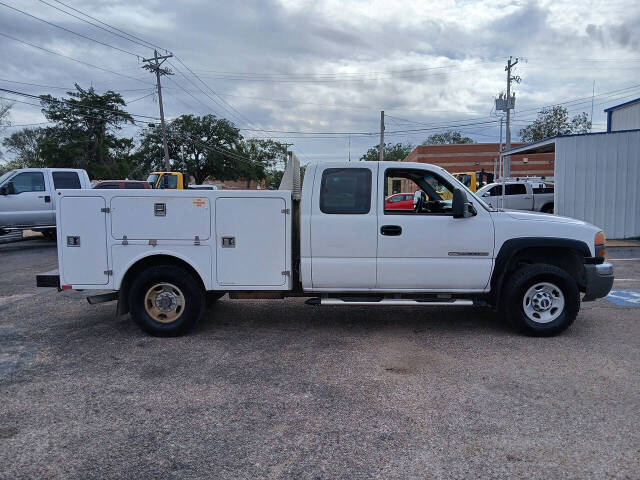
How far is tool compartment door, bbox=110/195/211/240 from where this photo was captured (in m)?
5.64

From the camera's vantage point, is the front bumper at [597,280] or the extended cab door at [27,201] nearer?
the front bumper at [597,280]

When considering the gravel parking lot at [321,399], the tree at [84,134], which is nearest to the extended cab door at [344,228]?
the gravel parking lot at [321,399]

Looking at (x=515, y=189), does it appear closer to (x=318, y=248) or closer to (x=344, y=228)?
(x=344, y=228)

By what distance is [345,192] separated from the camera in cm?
582

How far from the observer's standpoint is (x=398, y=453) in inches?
131

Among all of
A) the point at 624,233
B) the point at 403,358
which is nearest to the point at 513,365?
the point at 403,358

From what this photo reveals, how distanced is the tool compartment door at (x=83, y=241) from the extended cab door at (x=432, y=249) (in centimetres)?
320

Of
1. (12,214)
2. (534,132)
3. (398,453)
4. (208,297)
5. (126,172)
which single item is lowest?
(398,453)

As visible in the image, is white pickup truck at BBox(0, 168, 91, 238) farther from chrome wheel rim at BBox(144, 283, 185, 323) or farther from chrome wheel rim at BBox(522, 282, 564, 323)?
chrome wheel rim at BBox(522, 282, 564, 323)

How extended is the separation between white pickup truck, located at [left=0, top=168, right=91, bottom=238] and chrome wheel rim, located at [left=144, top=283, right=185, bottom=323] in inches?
418

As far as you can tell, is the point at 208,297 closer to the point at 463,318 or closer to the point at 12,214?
the point at 463,318

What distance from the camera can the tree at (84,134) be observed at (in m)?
51.8

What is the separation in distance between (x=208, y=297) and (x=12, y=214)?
11082 mm

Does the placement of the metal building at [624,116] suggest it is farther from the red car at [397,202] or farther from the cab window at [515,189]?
the red car at [397,202]
